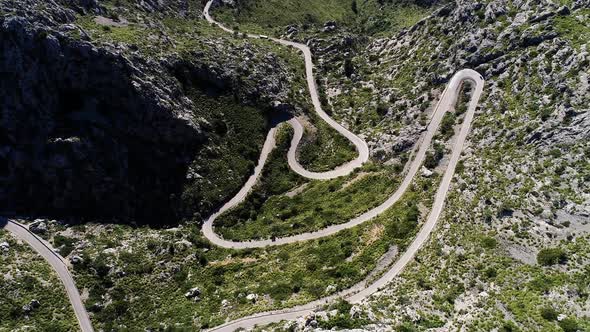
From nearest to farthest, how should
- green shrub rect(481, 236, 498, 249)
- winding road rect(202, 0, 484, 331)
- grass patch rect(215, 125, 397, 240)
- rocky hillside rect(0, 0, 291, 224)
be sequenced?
winding road rect(202, 0, 484, 331) < green shrub rect(481, 236, 498, 249) < grass patch rect(215, 125, 397, 240) < rocky hillside rect(0, 0, 291, 224)

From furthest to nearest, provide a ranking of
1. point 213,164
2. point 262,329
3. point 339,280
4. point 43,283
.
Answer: point 213,164, point 43,283, point 339,280, point 262,329

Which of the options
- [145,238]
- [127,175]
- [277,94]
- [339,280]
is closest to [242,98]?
[277,94]

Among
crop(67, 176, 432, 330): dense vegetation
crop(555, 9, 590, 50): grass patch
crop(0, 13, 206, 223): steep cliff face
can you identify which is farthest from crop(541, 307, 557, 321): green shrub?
crop(0, 13, 206, 223): steep cliff face

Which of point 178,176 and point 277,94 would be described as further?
point 277,94

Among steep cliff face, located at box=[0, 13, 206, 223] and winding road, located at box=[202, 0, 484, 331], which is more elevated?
steep cliff face, located at box=[0, 13, 206, 223]

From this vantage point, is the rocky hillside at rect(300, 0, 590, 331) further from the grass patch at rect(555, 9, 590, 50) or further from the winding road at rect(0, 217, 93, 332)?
the winding road at rect(0, 217, 93, 332)

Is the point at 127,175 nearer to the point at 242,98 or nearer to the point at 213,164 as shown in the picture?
the point at 213,164

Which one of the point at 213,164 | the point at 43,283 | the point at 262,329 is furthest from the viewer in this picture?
the point at 213,164
